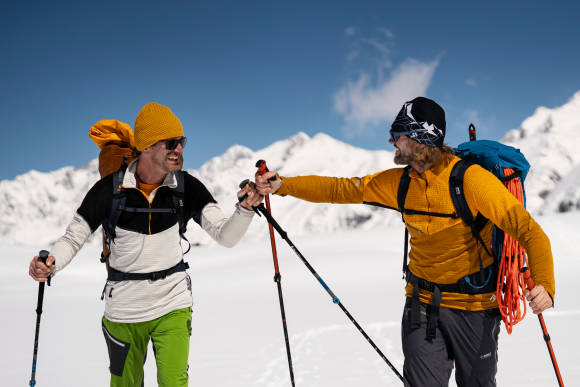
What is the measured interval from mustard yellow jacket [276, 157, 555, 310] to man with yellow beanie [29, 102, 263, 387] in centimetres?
106

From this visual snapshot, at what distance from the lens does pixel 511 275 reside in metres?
3.33

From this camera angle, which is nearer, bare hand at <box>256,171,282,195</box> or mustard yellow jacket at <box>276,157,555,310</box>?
mustard yellow jacket at <box>276,157,555,310</box>

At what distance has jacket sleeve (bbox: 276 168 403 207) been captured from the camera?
144 inches

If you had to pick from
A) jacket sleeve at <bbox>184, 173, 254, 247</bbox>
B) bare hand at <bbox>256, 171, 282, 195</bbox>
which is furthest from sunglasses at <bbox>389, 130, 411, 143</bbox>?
jacket sleeve at <bbox>184, 173, 254, 247</bbox>

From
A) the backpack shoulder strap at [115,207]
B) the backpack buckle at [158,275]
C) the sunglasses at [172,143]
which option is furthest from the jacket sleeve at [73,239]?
the sunglasses at [172,143]

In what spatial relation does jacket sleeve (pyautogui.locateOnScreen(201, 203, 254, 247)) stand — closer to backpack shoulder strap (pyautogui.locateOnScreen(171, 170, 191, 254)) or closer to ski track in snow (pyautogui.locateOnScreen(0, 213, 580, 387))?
backpack shoulder strap (pyautogui.locateOnScreen(171, 170, 191, 254))

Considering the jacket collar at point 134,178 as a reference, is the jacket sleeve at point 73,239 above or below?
below

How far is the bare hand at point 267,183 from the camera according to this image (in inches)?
149

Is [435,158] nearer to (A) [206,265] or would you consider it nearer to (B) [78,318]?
(B) [78,318]

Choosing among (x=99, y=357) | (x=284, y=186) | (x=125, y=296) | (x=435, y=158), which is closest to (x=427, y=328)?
(x=435, y=158)

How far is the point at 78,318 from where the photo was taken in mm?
11867

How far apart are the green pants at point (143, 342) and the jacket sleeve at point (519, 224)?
2458 millimetres

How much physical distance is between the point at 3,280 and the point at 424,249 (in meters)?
22.1

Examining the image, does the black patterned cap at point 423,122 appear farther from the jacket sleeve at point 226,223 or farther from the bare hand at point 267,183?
the jacket sleeve at point 226,223
